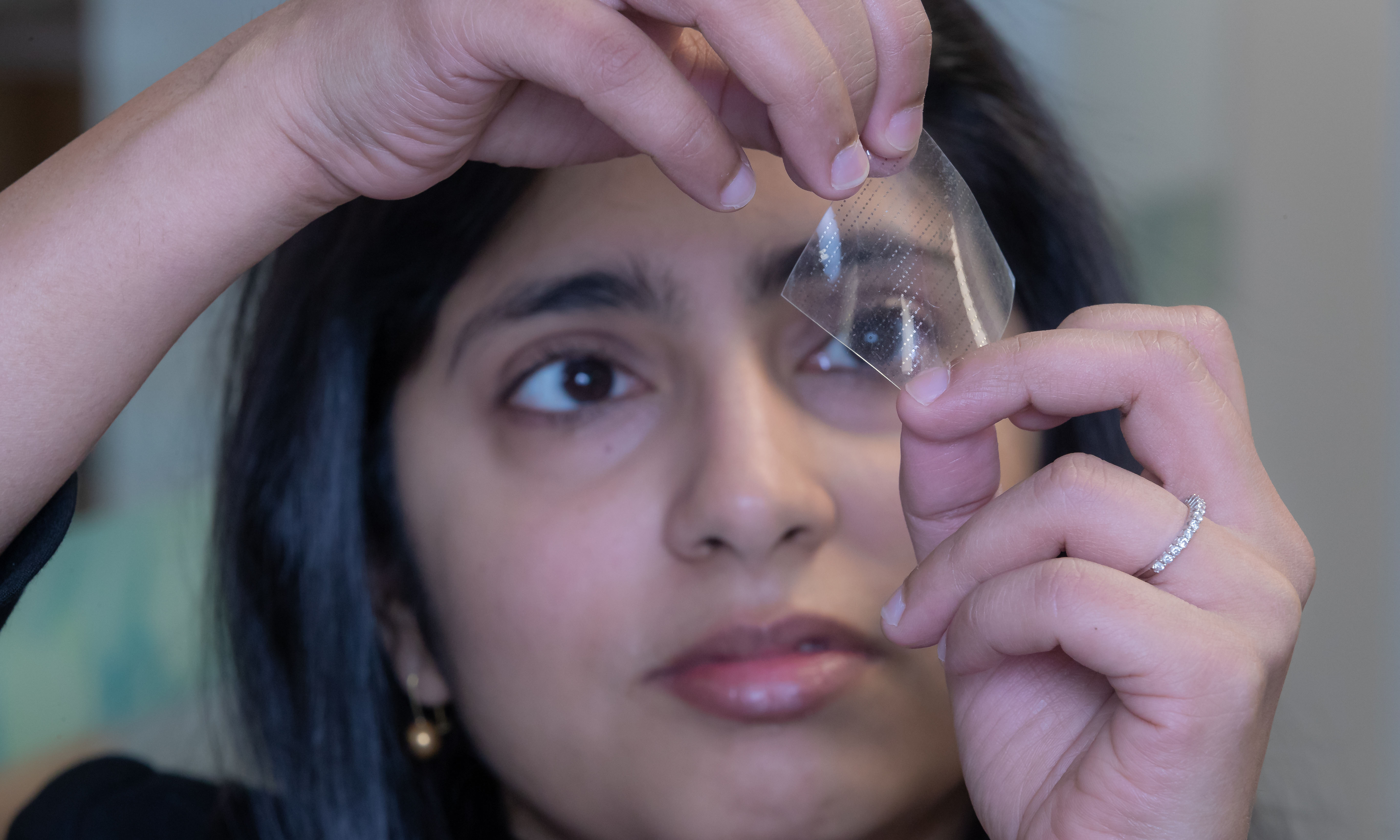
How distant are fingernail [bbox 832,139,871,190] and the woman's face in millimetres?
315

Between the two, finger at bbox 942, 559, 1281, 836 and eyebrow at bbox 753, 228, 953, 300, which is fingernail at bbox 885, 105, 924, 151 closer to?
eyebrow at bbox 753, 228, 953, 300

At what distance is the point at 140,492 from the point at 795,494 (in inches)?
65.0

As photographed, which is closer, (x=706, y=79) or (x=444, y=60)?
(x=444, y=60)

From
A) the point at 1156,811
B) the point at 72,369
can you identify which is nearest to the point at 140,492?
the point at 72,369

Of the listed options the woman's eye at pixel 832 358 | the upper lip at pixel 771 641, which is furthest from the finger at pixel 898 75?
the upper lip at pixel 771 641

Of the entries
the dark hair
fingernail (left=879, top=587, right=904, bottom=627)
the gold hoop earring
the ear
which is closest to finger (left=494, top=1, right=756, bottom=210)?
fingernail (left=879, top=587, right=904, bottom=627)

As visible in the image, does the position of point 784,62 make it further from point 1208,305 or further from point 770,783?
point 1208,305

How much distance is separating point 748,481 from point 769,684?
201 mm

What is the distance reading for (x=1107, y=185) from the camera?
1694 millimetres

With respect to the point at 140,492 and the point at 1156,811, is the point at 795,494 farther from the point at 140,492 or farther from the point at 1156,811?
the point at 140,492

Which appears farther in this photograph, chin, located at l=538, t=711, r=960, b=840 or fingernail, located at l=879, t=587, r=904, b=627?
chin, located at l=538, t=711, r=960, b=840

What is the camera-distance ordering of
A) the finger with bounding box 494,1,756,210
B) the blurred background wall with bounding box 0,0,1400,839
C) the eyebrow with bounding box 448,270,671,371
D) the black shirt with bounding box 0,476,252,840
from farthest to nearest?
the blurred background wall with bounding box 0,0,1400,839
the black shirt with bounding box 0,476,252,840
the eyebrow with bounding box 448,270,671,371
the finger with bounding box 494,1,756,210

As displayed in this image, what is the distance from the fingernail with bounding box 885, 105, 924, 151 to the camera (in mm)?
749

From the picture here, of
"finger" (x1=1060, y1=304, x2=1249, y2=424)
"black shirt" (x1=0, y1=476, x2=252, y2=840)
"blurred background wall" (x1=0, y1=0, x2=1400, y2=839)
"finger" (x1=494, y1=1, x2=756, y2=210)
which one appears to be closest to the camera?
"finger" (x1=494, y1=1, x2=756, y2=210)
